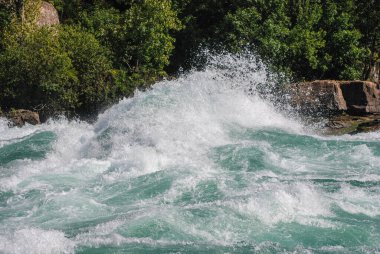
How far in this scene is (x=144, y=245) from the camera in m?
8.20

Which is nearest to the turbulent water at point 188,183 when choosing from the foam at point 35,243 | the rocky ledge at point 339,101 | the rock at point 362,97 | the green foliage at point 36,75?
the foam at point 35,243

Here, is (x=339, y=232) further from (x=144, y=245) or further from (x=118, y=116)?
(x=118, y=116)

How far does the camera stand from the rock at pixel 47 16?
2652 centimetres

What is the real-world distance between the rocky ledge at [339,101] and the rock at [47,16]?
12542 millimetres

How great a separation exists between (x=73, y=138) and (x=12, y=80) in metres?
7.61

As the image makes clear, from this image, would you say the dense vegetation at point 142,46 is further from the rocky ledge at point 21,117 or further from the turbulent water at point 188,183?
the turbulent water at point 188,183

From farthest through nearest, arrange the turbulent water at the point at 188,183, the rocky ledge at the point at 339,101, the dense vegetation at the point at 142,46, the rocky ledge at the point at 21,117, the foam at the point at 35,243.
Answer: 1. the dense vegetation at the point at 142,46
2. the rocky ledge at the point at 21,117
3. the rocky ledge at the point at 339,101
4. the turbulent water at the point at 188,183
5. the foam at the point at 35,243

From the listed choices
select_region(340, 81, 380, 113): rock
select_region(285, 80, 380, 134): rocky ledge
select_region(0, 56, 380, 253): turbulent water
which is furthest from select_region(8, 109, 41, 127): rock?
select_region(340, 81, 380, 113): rock

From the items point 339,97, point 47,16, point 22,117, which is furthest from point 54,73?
point 339,97

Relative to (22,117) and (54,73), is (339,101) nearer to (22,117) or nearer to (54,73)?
(54,73)

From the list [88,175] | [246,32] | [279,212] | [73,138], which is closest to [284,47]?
[246,32]

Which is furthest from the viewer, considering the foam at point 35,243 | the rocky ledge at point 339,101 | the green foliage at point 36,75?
the green foliage at point 36,75

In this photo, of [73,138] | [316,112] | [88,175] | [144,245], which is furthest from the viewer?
[316,112]

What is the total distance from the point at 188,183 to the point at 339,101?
36.3 feet
